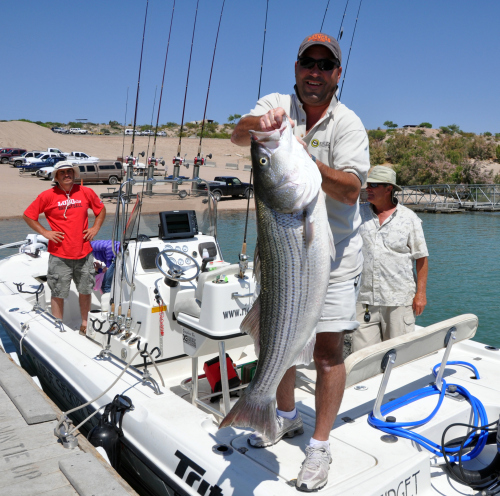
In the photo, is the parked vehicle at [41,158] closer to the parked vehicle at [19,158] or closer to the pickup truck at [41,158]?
the pickup truck at [41,158]

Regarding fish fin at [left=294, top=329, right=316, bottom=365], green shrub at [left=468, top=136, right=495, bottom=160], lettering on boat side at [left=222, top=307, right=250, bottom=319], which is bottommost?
lettering on boat side at [left=222, top=307, right=250, bottom=319]

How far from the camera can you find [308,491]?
8.55 feet

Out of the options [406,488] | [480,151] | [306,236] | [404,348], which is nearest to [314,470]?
[406,488]

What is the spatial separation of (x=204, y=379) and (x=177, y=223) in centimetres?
178

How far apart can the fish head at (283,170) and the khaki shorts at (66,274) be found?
4352 millimetres

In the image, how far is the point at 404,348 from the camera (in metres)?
3.41

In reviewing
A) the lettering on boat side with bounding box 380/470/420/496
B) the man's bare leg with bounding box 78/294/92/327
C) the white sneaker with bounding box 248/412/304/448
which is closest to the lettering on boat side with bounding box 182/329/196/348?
the white sneaker with bounding box 248/412/304/448

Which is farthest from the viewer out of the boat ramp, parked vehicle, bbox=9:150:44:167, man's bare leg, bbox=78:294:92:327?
parked vehicle, bbox=9:150:44:167

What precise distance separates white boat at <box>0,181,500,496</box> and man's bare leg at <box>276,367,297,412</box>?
0.24 metres

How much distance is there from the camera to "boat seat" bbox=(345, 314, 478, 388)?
3137 millimetres

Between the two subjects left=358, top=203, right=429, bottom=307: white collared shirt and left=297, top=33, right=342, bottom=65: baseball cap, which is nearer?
left=297, top=33, right=342, bottom=65: baseball cap

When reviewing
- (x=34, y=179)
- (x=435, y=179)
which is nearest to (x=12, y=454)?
(x=34, y=179)

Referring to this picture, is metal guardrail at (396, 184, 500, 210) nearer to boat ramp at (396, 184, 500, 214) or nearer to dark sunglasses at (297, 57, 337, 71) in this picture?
boat ramp at (396, 184, 500, 214)

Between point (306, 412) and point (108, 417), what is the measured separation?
1.54m
